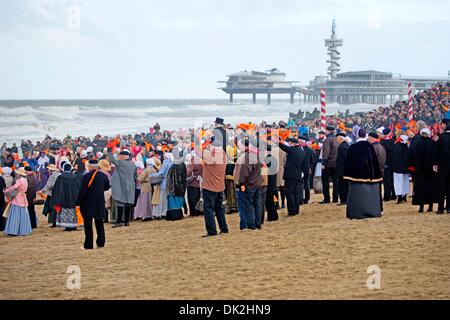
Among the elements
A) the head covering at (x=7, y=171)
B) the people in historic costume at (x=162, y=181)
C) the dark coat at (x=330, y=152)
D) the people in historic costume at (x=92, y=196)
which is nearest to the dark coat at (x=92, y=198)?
the people in historic costume at (x=92, y=196)

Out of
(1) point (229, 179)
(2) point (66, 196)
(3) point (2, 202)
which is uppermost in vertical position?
(1) point (229, 179)

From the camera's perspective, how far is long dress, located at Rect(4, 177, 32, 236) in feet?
55.2

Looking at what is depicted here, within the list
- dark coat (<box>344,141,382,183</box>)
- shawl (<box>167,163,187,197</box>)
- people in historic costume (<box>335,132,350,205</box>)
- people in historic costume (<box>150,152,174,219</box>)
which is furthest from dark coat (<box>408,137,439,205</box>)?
people in historic costume (<box>150,152,174,219</box>)

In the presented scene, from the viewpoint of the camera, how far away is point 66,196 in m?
Result: 16.9

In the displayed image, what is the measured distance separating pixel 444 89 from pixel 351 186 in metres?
25.4

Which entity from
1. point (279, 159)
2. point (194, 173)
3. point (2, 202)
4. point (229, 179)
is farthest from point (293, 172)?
point (2, 202)

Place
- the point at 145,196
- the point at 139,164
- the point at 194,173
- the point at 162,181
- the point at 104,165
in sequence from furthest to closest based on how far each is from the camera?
the point at 139,164, the point at 145,196, the point at 162,181, the point at 194,173, the point at 104,165

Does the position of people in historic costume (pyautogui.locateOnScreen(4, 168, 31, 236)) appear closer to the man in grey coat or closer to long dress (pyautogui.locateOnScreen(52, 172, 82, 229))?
long dress (pyautogui.locateOnScreen(52, 172, 82, 229))

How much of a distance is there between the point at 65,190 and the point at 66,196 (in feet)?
0.45

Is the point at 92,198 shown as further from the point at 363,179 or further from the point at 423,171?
the point at 423,171

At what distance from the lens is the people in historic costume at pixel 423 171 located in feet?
49.7
